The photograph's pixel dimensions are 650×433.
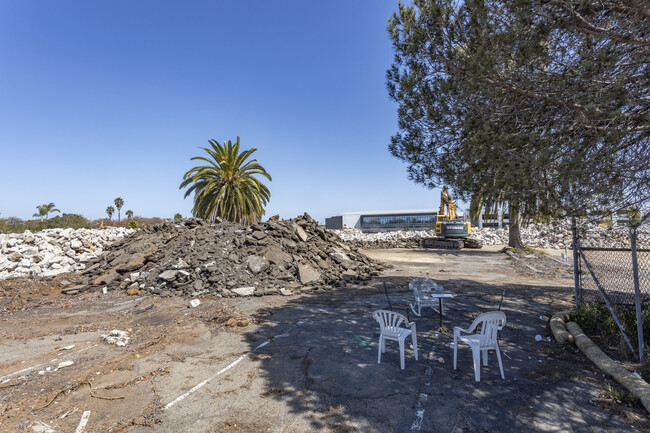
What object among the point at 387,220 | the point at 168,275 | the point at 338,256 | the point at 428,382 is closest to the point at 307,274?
the point at 338,256

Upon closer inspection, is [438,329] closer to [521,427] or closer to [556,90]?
[521,427]

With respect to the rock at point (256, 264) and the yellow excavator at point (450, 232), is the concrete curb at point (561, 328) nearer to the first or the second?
the rock at point (256, 264)

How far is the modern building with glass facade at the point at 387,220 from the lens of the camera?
209ft

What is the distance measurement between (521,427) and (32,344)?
29.4 feet

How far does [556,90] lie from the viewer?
17.5ft

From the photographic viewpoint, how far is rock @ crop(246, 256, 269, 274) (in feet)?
39.1

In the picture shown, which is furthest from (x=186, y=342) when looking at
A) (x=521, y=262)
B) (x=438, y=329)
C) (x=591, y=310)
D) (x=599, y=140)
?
(x=521, y=262)

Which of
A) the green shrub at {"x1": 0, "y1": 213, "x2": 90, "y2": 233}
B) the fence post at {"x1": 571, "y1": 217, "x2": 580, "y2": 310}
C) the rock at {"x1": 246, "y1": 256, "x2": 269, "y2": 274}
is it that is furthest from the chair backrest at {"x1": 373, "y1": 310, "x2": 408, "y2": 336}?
the green shrub at {"x1": 0, "y1": 213, "x2": 90, "y2": 233}

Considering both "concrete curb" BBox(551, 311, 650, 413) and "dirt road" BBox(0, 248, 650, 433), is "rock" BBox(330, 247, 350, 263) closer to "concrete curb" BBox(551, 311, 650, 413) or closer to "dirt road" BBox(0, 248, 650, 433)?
"dirt road" BBox(0, 248, 650, 433)

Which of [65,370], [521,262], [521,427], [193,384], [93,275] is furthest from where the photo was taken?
[521,262]

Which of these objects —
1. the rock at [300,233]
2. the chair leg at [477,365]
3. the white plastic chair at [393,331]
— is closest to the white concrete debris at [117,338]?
the white plastic chair at [393,331]

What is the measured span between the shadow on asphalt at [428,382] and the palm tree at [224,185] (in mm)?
17013

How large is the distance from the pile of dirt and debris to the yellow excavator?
45.1 ft

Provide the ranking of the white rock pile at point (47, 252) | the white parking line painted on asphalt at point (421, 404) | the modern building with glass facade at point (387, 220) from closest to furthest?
the white parking line painted on asphalt at point (421, 404)
the white rock pile at point (47, 252)
the modern building with glass facade at point (387, 220)
